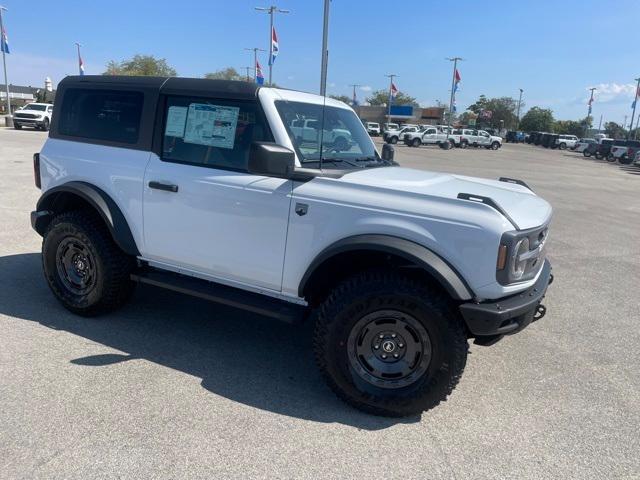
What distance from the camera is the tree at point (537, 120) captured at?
102 metres

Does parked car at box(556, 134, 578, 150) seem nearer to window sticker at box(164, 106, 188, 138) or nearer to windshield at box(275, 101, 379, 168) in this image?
windshield at box(275, 101, 379, 168)

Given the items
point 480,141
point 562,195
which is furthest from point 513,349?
point 480,141

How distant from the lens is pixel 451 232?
9.73 feet

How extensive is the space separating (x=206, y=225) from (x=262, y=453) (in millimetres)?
1641

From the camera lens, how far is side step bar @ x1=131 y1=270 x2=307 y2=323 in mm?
3479

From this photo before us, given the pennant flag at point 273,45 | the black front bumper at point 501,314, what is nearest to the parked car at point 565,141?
the pennant flag at point 273,45

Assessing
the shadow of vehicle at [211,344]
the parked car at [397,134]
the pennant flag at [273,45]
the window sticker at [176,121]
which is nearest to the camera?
the shadow of vehicle at [211,344]

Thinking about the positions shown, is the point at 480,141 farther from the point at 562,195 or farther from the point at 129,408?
the point at 129,408

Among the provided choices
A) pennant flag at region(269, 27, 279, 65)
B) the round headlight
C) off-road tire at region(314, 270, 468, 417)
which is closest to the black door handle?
off-road tire at region(314, 270, 468, 417)

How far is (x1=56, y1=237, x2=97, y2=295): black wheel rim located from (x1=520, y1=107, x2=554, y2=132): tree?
109177 millimetres

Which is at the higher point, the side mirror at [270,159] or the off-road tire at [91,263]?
the side mirror at [270,159]

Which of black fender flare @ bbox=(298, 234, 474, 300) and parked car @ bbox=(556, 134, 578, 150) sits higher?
parked car @ bbox=(556, 134, 578, 150)

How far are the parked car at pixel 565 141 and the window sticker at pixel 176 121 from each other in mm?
67234

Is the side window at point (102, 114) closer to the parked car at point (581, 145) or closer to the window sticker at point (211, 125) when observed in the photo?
the window sticker at point (211, 125)
